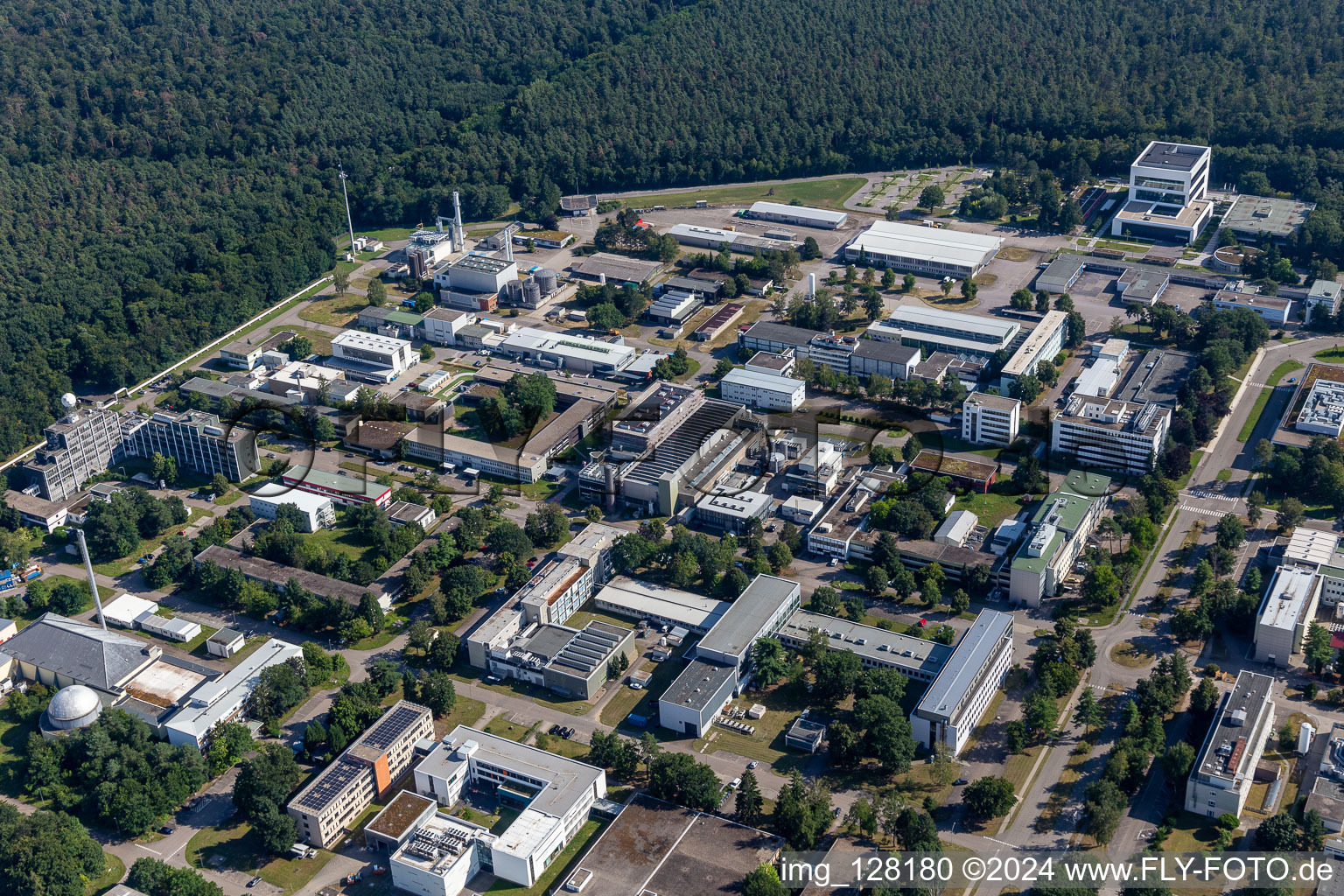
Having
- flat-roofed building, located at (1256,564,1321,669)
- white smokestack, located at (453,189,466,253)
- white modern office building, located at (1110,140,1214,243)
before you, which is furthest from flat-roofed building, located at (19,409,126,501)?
white modern office building, located at (1110,140,1214,243)

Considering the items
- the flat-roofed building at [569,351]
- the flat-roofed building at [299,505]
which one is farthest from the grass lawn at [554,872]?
the flat-roofed building at [569,351]

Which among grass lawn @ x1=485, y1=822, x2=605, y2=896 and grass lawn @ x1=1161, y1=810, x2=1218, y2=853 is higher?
grass lawn @ x1=1161, y1=810, x2=1218, y2=853

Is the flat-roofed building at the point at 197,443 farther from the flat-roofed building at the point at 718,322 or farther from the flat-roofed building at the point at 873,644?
the flat-roofed building at the point at 873,644

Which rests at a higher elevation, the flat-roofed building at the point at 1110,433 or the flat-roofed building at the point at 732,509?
the flat-roofed building at the point at 1110,433

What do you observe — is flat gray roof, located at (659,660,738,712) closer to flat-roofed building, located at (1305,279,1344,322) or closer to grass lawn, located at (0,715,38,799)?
grass lawn, located at (0,715,38,799)

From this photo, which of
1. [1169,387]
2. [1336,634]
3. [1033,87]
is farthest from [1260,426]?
[1033,87]

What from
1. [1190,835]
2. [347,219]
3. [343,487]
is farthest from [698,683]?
[347,219]

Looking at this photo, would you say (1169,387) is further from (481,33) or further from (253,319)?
(481,33)
